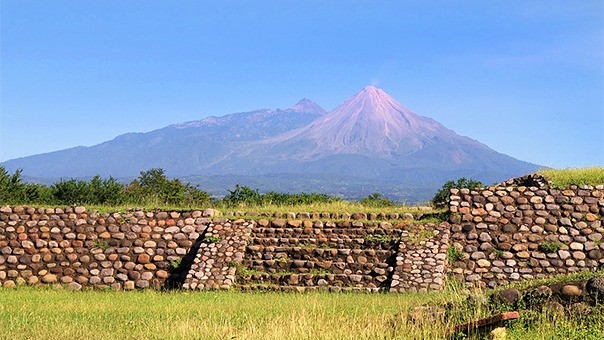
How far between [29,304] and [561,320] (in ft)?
41.1

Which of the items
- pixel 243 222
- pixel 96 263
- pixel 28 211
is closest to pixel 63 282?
pixel 96 263

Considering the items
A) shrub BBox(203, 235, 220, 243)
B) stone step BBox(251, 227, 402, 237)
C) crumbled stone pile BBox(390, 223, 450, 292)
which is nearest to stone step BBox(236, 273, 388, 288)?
crumbled stone pile BBox(390, 223, 450, 292)

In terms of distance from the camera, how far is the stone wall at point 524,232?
80.4 ft

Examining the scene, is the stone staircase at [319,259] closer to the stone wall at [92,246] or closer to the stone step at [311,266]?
the stone step at [311,266]

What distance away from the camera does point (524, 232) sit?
25.5 metres

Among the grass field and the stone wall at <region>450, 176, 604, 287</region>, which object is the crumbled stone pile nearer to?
the stone wall at <region>450, 176, 604, 287</region>

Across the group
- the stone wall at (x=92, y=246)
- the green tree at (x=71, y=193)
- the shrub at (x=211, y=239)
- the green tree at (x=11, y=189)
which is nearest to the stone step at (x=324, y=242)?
the shrub at (x=211, y=239)

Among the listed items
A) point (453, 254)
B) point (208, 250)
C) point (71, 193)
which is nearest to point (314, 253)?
point (208, 250)

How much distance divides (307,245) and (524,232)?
7125mm

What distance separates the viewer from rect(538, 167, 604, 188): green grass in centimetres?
2745

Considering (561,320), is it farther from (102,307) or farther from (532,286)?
(102,307)

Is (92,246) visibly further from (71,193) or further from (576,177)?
(576,177)

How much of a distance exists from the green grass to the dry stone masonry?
78cm

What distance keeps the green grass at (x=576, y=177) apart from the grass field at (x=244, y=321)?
35.3 ft
